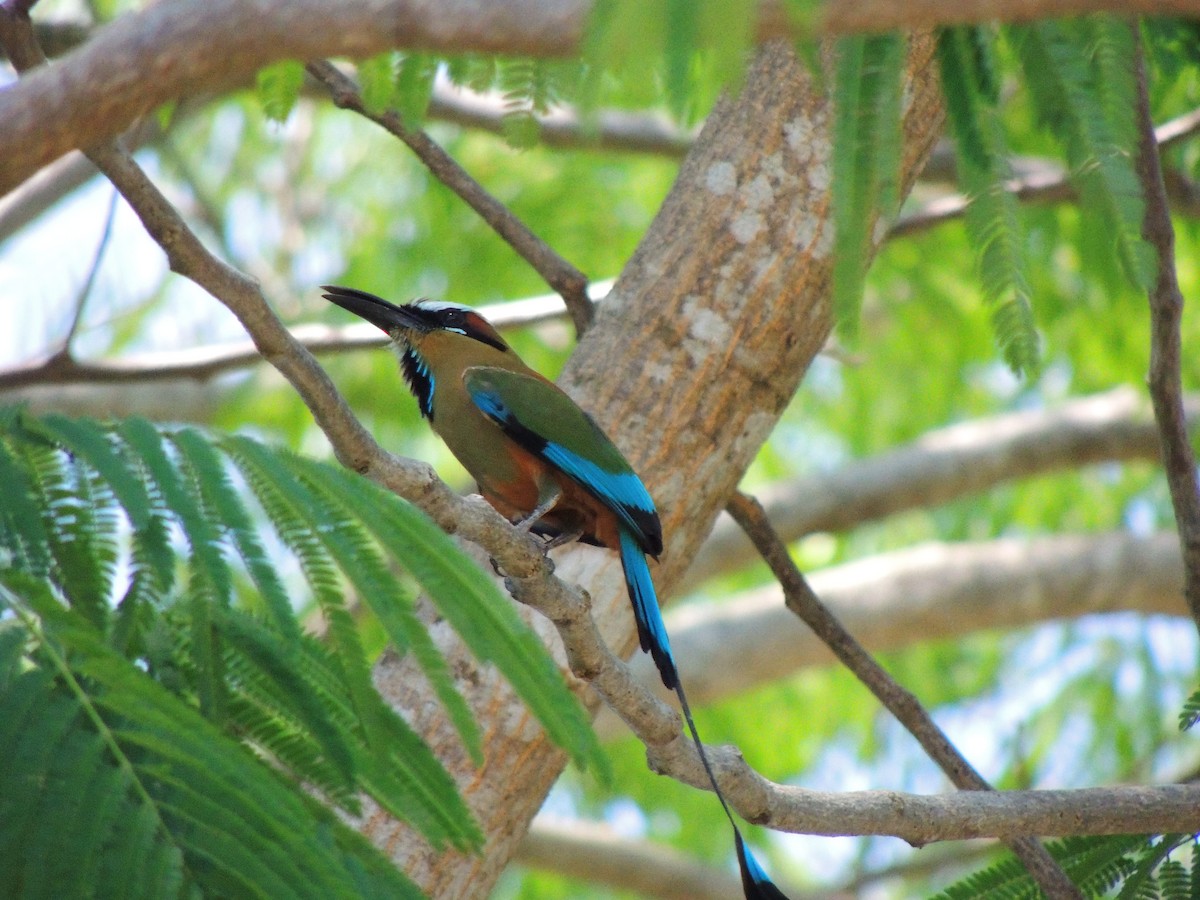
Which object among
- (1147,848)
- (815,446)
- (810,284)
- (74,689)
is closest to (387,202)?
(815,446)

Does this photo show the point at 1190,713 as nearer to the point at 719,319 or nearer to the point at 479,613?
the point at 719,319

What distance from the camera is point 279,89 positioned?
3.53m

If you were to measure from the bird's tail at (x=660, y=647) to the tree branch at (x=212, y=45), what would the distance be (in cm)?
173

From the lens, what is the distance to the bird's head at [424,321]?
4.55 meters

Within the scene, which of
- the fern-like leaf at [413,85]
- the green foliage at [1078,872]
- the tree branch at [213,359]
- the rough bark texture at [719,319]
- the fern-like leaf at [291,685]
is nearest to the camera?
the fern-like leaf at [291,685]

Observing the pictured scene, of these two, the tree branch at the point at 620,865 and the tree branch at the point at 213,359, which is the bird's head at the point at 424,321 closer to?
the tree branch at the point at 213,359

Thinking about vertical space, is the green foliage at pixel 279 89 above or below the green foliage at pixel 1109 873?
above

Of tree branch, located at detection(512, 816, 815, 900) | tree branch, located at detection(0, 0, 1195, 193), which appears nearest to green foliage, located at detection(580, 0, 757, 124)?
tree branch, located at detection(0, 0, 1195, 193)

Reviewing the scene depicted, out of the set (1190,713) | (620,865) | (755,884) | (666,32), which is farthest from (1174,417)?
(620,865)

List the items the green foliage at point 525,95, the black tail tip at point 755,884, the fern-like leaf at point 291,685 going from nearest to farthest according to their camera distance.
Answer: the fern-like leaf at point 291,685 → the green foliage at point 525,95 → the black tail tip at point 755,884

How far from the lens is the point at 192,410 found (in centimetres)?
777

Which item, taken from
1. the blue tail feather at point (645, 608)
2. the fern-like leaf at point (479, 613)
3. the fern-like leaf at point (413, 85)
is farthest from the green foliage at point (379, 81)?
the blue tail feather at point (645, 608)

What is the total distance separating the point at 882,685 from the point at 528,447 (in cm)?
121

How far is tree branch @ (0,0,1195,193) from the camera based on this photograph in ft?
4.51
